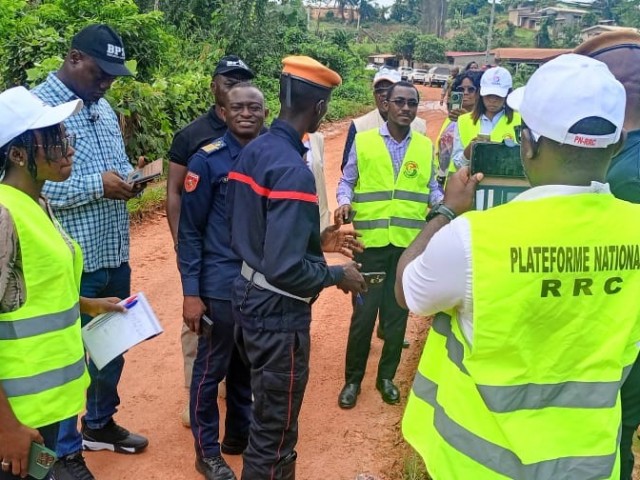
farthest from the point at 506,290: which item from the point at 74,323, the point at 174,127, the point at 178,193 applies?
the point at 174,127

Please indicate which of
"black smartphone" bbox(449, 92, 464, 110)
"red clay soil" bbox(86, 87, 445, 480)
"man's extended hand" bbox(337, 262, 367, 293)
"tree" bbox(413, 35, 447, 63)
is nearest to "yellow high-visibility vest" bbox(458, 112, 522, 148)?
"black smartphone" bbox(449, 92, 464, 110)

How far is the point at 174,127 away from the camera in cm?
1054

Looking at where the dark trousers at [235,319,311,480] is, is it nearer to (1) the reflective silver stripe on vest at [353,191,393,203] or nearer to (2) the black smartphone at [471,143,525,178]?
(2) the black smartphone at [471,143,525,178]

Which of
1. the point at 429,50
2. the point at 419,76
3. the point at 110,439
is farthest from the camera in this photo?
the point at 429,50

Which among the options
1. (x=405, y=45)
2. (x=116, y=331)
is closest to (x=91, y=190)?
(x=116, y=331)

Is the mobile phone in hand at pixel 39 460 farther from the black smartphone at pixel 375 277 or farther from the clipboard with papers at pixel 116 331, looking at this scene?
the black smartphone at pixel 375 277

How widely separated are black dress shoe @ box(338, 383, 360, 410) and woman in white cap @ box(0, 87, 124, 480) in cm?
224

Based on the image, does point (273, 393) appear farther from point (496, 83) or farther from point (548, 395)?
point (496, 83)

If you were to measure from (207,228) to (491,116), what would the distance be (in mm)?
3074

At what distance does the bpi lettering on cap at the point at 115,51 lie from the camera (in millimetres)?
3135

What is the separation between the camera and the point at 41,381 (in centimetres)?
209

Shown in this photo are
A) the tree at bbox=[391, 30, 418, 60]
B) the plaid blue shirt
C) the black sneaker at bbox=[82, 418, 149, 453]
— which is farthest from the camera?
the tree at bbox=[391, 30, 418, 60]

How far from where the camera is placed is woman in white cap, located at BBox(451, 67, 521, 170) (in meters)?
5.16

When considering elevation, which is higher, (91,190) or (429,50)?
(429,50)
